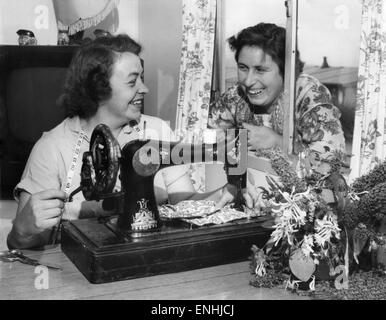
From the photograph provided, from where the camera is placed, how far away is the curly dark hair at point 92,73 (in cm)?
217

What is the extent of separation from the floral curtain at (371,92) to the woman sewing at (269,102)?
0.85 feet

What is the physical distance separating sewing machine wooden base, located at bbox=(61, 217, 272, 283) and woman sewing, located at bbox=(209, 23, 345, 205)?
45.0 inches

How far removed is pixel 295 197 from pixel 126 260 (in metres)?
0.47

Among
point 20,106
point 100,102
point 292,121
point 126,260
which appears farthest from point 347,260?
point 20,106

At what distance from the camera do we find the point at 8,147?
402cm

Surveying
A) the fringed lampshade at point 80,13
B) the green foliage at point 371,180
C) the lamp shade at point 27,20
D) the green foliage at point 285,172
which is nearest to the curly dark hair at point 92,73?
the green foliage at point 285,172

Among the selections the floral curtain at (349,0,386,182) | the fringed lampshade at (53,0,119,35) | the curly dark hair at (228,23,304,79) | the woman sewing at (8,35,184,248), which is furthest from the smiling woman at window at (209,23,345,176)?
the fringed lampshade at (53,0,119,35)

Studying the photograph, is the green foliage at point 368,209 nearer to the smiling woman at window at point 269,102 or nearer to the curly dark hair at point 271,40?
the smiling woman at window at point 269,102

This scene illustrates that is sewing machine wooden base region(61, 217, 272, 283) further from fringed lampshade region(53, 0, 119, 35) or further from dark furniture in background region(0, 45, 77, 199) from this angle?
fringed lampshade region(53, 0, 119, 35)

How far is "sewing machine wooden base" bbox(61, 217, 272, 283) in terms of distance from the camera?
1.34 metres

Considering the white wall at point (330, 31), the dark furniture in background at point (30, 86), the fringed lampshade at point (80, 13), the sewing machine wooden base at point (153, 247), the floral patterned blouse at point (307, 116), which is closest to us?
the sewing machine wooden base at point (153, 247)

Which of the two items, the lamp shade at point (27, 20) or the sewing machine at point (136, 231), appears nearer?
the sewing machine at point (136, 231)

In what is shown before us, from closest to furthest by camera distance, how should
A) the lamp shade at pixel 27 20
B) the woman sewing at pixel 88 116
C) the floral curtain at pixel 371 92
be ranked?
Answer: 1. the woman sewing at pixel 88 116
2. the floral curtain at pixel 371 92
3. the lamp shade at pixel 27 20

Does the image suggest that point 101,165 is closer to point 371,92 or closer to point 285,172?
point 285,172
